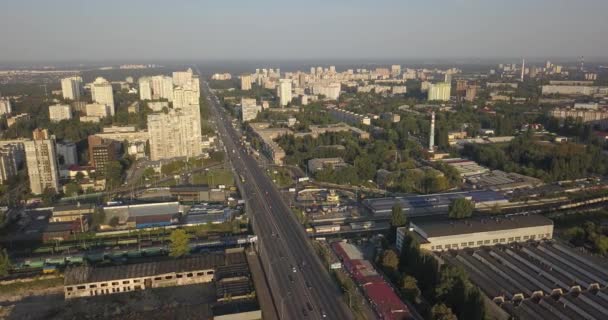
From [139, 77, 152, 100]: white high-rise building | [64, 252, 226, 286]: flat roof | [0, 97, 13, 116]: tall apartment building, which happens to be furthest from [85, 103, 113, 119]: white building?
[64, 252, 226, 286]: flat roof

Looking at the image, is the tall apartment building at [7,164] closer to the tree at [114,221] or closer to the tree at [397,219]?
the tree at [114,221]

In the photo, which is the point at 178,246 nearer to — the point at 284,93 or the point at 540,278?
the point at 540,278

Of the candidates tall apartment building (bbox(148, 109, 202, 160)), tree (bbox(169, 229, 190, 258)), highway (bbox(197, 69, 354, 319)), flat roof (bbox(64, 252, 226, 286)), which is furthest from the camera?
tall apartment building (bbox(148, 109, 202, 160))

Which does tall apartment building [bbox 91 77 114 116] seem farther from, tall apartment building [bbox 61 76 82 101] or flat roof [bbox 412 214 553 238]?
flat roof [bbox 412 214 553 238]

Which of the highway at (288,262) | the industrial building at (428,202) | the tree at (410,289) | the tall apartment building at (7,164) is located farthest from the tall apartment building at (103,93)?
the tree at (410,289)

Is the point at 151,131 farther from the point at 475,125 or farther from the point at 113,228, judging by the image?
the point at 475,125

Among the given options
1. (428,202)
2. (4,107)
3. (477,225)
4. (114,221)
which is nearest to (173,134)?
→ (114,221)

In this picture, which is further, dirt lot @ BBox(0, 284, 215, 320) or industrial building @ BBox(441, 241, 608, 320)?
industrial building @ BBox(441, 241, 608, 320)
